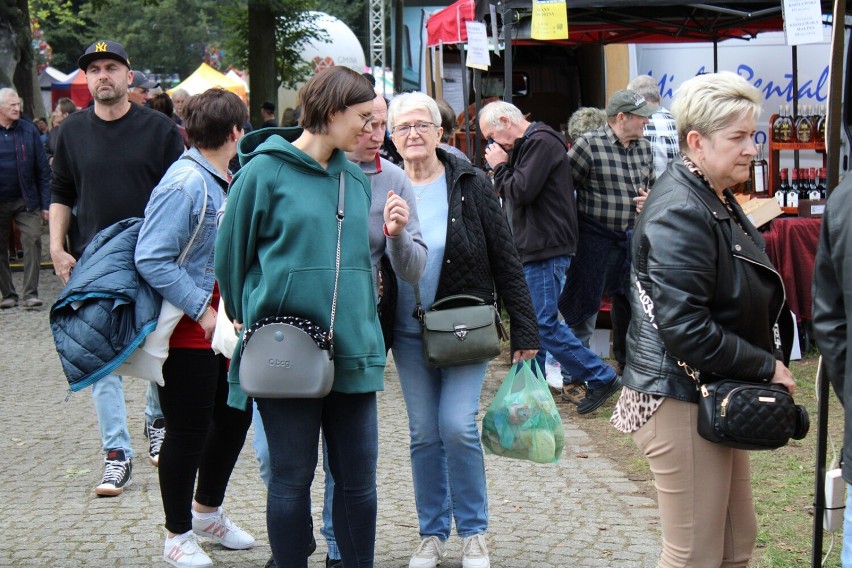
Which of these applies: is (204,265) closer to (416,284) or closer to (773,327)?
(416,284)

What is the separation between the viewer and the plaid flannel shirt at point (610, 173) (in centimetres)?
733

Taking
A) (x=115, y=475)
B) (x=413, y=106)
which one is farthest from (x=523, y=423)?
(x=115, y=475)

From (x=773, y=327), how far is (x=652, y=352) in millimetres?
357

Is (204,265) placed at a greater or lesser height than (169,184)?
lesser

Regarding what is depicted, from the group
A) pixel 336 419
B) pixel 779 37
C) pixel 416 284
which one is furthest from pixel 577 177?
pixel 779 37

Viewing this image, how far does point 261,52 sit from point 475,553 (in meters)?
19.3

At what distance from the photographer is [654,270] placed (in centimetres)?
308

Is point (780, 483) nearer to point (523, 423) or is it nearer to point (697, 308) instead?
point (523, 423)

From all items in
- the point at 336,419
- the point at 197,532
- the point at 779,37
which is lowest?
the point at 197,532

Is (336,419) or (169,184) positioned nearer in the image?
(336,419)

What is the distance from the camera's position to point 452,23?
12.3 meters

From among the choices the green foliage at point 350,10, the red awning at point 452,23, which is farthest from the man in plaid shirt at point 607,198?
the green foliage at point 350,10

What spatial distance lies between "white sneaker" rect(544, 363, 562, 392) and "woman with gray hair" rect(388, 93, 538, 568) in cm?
339

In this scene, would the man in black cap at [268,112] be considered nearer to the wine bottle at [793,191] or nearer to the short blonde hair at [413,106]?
the wine bottle at [793,191]
